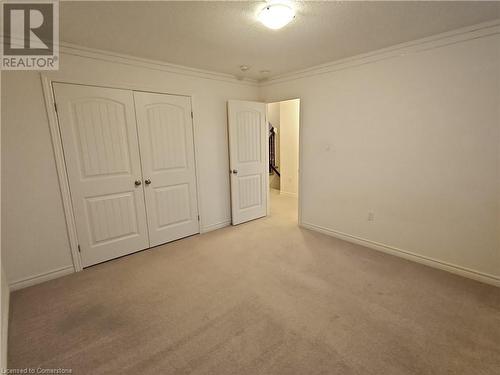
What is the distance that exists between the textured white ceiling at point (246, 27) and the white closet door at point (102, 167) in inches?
20.7

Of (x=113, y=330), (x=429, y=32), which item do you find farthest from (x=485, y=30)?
(x=113, y=330)

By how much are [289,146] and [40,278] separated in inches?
187

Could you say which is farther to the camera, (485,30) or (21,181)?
(21,181)

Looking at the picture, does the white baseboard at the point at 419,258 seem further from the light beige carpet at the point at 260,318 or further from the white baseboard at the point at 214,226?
the white baseboard at the point at 214,226

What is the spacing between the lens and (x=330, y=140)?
10.5 feet

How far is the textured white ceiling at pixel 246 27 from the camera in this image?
1.71m

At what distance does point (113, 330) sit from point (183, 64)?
2811 millimetres

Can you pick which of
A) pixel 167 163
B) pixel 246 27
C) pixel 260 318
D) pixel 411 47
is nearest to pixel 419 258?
pixel 260 318

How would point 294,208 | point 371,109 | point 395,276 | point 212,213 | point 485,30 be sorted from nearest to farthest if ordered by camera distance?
point 485,30 → point 395,276 → point 371,109 → point 212,213 → point 294,208

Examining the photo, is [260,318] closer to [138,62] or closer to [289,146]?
[138,62]

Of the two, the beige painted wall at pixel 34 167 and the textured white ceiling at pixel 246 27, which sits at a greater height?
the textured white ceiling at pixel 246 27

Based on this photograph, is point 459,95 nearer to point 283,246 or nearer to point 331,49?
point 331,49

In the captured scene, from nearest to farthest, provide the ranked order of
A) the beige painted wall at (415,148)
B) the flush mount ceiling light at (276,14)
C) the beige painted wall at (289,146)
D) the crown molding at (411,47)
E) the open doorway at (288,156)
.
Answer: the flush mount ceiling light at (276,14) → the crown molding at (411,47) → the beige painted wall at (415,148) → the open doorway at (288,156) → the beige painted wall at (289,146)

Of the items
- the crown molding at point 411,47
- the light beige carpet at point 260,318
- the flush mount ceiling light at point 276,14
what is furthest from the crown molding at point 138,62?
the light beige carpet at point 260,318
